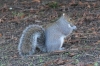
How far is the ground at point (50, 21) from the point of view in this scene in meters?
6.01

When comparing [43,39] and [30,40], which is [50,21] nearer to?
[43,39]

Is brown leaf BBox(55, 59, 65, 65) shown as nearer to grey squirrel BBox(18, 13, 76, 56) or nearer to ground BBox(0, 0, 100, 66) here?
ground BBox(0, 0, 100, 66)

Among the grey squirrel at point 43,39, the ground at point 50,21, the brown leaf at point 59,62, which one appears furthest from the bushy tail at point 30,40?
the brown leaf at point 59,62

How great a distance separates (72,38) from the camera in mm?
7359

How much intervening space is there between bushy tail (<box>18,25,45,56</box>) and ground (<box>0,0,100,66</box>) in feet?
0.48

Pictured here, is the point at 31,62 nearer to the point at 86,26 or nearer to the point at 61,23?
the point at 61,23

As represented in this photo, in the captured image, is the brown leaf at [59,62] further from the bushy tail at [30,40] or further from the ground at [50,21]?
the bushy tail at [30,40]

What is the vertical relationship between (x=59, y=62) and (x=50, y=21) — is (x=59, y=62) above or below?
below

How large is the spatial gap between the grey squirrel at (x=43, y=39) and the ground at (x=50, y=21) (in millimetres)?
168

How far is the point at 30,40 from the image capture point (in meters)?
6.57

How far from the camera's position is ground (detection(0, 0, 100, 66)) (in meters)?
6.01

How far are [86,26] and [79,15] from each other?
0.77m

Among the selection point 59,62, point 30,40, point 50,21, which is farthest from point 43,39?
point 50,21

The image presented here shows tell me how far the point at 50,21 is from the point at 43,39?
1907 mm
